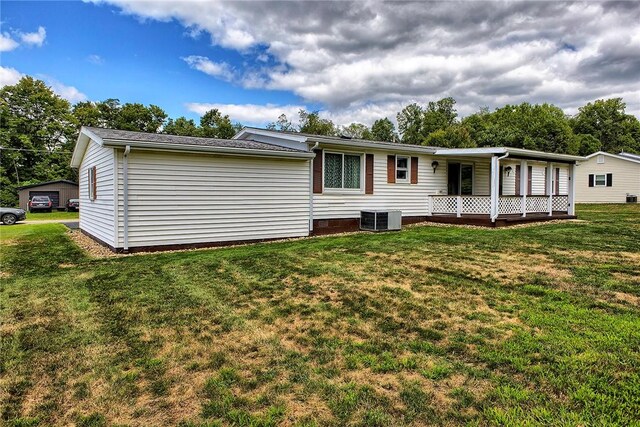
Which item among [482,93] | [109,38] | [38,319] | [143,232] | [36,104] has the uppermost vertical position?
[482,93]

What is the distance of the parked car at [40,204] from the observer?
2809cm

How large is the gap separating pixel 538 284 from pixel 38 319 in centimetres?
603

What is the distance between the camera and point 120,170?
26.2ft

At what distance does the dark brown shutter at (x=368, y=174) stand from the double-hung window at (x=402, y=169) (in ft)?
4.19

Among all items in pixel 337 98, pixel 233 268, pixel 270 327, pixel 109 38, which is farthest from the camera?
pixel 337 98

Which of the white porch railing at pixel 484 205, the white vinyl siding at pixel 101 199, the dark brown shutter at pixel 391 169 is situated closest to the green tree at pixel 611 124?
the white porch railing at pixel 484 205

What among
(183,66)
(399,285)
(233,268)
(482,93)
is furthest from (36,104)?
(482,93)

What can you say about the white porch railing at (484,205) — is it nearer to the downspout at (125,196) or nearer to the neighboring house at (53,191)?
the downspout at (125,196)

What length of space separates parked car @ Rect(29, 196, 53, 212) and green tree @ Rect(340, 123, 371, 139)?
1238 inches

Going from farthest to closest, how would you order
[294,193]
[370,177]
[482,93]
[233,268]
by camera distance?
[482,93]
[370,177]
[294,193]
[233,268]

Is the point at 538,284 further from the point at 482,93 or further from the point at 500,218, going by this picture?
the point at 482,93

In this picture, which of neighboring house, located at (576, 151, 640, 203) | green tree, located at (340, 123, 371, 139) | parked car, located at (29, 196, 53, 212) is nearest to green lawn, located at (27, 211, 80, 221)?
parked car, located at (29, 196, 53, 212)

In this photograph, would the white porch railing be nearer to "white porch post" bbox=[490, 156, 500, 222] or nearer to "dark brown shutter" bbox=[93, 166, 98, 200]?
"white porch post" bbox=[490, 156, 500, 222]

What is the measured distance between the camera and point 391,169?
41.7 feet
